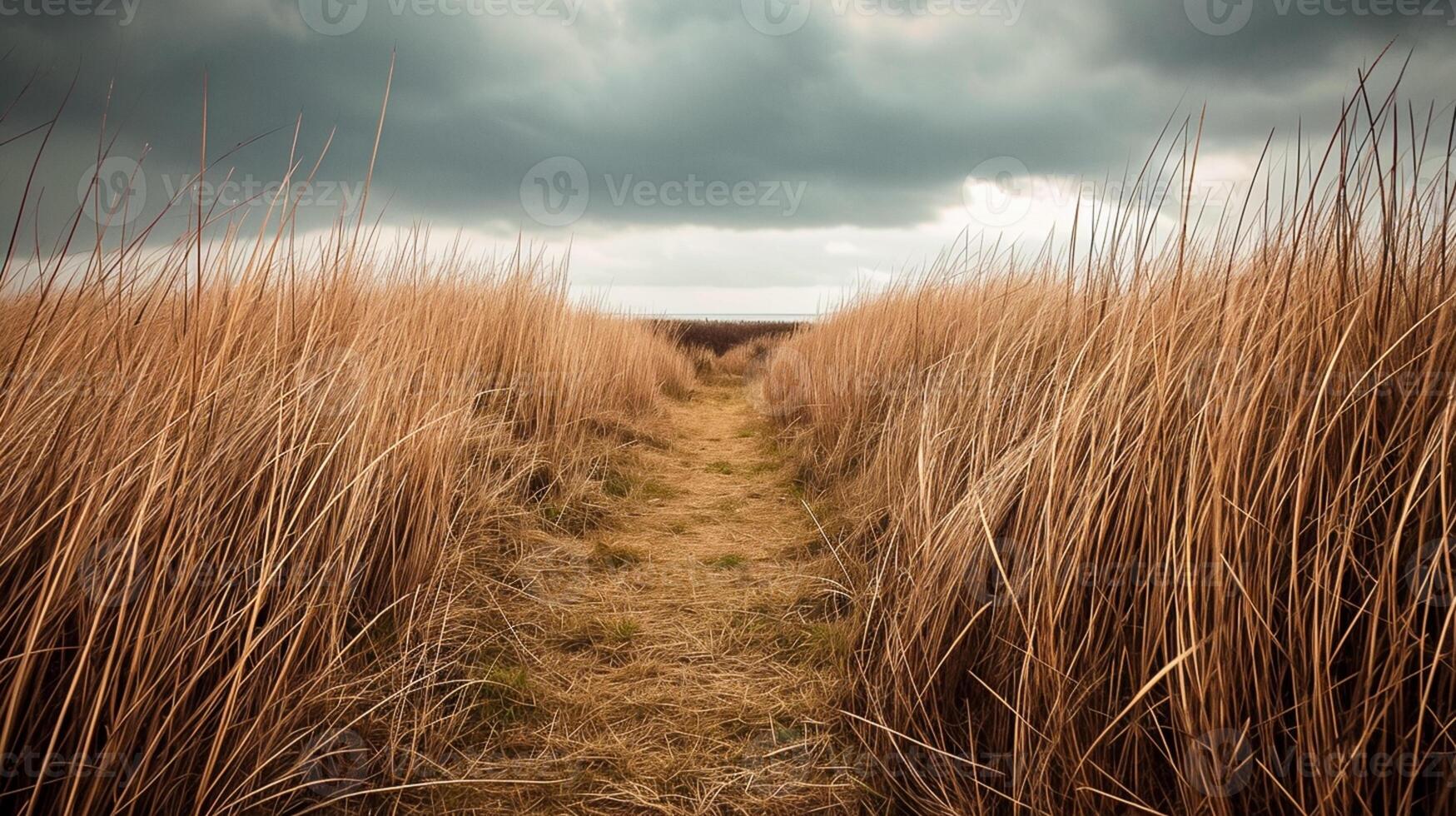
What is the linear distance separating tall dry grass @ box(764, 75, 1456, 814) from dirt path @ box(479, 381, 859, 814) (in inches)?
8.3

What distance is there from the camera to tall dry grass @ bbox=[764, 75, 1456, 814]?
2.94 feet

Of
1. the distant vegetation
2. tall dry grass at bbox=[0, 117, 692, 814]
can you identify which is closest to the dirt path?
tall dry grass at bbox=[0, 117, 692, 814]

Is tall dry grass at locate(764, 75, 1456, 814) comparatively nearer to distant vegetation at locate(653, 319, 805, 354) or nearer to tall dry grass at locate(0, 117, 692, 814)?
tall dry grass at locate(0, 117, 692, 814)

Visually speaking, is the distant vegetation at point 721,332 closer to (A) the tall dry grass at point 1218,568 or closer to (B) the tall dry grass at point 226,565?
(B) the tall dry grass at point 226,565

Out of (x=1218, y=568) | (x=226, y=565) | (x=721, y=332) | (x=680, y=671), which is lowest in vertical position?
(x=680, y=671)

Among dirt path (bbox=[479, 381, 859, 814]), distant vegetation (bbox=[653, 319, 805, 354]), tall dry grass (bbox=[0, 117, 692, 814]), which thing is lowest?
dirt path (bbox=[479, 381, 859, 814])

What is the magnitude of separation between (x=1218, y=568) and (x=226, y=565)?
1843 mm

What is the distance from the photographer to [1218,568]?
3.21ft

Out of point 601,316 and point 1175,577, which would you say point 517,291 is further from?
point 1175,577

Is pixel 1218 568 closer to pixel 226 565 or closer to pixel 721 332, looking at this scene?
pixel 226 565

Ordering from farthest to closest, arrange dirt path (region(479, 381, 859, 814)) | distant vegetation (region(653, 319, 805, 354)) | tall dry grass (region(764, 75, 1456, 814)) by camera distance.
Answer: distant vegetation (region(653, 319, 805, 354))
dirt path (region(479, 381, 859, 814))
tall dry grass (region(764, 75, 1456, 814))

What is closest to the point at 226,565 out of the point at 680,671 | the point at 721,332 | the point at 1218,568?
the point at 680,671

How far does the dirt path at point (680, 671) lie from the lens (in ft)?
4.57

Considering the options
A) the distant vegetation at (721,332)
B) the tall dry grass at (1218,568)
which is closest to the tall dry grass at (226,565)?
the tall dry grass at (1218,568)
